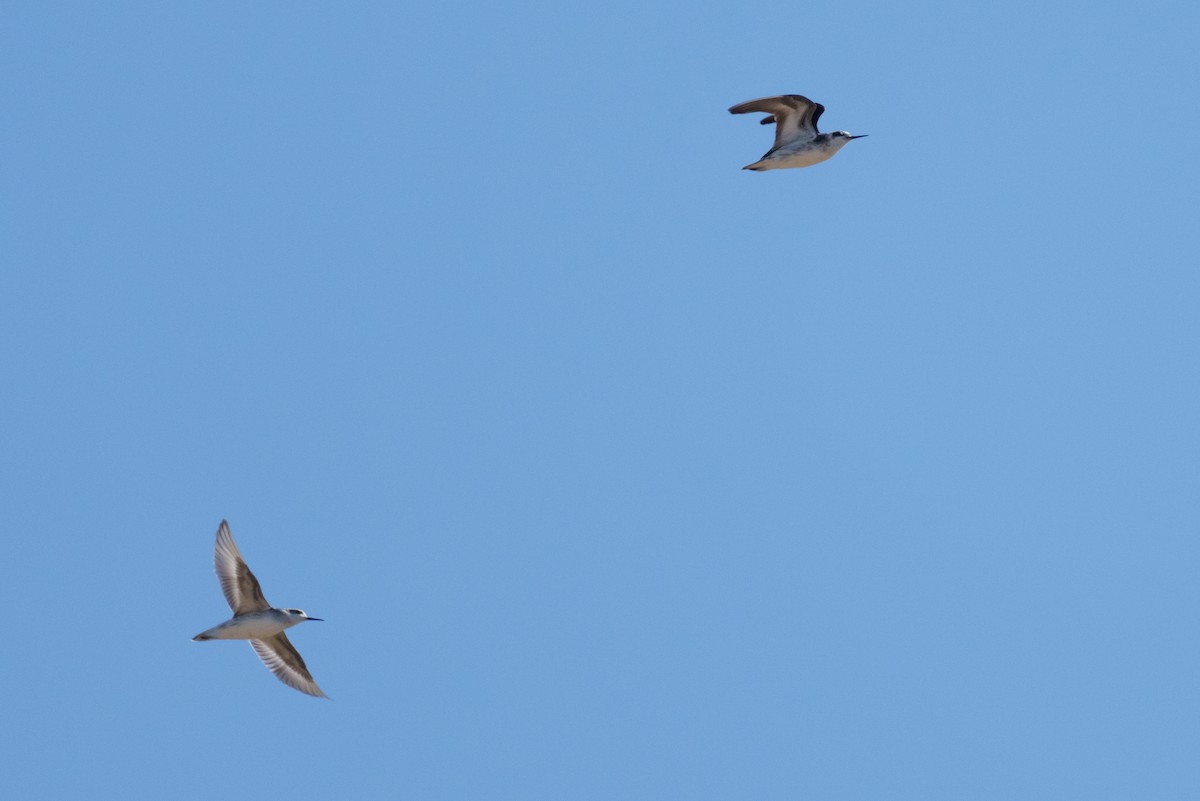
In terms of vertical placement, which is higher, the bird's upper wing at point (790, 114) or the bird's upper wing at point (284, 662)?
the bird's upper wing at point (790, 114)

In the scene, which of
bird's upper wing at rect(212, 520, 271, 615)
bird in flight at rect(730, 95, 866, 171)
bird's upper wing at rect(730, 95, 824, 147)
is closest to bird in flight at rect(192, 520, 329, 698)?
bird's upper wing at rect(212, 520, 271, 615)

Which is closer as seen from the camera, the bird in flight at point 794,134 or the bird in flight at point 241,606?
the bird in flight at point 241,606

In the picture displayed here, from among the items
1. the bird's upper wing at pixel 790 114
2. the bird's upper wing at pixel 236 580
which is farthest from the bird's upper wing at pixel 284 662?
the bird's upper wing at pixel 790 114

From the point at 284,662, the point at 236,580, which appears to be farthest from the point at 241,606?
the point at 284,662

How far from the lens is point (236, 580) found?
89.0 feet

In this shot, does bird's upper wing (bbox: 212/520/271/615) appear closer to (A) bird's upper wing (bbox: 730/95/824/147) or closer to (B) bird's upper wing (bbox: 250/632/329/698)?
(B) bird's upper wing (bbox: 250/632/329/698)

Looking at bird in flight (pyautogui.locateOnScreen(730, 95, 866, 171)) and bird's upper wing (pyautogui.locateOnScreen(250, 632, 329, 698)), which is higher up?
bird in flight (pyautogui.locateOnScreen(730, 95, 866, 171))

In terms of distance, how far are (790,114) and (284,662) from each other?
46.5 feet

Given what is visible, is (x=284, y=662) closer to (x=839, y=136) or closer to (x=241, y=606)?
(x=241, y=606)

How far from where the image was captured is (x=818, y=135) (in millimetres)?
28906

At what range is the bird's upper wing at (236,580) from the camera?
2708cm

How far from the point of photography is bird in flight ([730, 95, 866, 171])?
28672mm

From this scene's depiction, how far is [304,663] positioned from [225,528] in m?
3.29

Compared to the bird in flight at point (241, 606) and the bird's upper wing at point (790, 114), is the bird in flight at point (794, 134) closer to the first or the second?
the bird's upper wing at point (790, 114)
